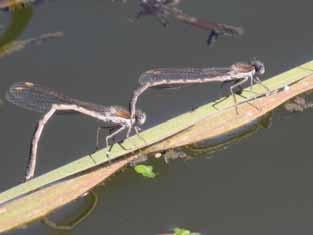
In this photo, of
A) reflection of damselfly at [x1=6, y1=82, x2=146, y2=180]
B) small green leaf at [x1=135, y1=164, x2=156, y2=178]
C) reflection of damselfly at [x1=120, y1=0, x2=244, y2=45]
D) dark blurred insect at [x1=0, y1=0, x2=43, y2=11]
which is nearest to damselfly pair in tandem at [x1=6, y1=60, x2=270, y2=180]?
reflection of damselfly at [x1=6, y1=82, x2=146, y2=180]

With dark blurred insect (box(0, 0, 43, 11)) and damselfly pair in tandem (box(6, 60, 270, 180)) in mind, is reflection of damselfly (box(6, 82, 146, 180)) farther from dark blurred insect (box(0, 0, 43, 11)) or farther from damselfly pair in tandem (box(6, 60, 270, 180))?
dark blurred insect (box(0, 0, 43, 11))

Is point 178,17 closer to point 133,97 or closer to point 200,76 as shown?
point 200,76

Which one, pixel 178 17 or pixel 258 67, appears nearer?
pixel 258 67

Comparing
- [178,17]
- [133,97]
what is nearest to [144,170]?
[133,97]

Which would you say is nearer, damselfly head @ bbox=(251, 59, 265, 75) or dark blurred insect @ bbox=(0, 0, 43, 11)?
damselfly head @ bbox=(251, 59, 265, 75)

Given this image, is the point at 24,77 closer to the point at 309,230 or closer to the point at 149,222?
the point at 149,222

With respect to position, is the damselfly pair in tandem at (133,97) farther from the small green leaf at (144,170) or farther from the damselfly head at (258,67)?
the small green leaf at (144,170)
